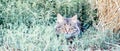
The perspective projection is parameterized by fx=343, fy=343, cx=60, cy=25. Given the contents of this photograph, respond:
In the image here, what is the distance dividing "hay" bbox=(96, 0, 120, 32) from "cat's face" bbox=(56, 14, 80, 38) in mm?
349

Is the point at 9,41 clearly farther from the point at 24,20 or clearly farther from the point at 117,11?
the point at 117,11

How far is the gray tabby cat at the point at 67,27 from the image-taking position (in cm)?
454

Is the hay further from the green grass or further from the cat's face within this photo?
the cat's face

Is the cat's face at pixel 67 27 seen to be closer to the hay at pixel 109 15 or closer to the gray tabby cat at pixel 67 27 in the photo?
the gray tabby cat at pixel 67 27

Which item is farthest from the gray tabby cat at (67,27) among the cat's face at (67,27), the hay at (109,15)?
the hay at (109,15)

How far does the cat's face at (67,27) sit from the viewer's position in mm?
4539

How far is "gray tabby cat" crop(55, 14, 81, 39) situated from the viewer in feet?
14.9

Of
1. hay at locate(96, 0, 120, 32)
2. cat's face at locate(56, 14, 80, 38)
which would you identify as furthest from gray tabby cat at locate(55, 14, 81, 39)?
hay at locate(96, 0, 120, 32)

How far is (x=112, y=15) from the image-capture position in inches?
183

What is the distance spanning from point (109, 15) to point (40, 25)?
3.14 ft

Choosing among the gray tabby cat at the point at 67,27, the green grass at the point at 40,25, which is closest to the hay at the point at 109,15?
the green grass at the point at 40,25

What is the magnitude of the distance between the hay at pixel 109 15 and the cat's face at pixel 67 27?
349 mm

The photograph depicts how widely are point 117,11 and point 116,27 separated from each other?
0.23 metres

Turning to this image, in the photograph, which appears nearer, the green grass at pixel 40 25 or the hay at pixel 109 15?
the green grass at pixel 40 25
